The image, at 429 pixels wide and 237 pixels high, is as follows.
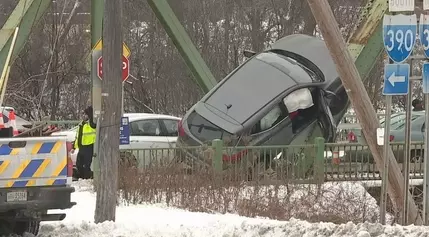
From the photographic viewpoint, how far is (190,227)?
9.80m

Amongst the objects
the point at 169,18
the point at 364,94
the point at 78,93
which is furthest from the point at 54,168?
the point at 78,93

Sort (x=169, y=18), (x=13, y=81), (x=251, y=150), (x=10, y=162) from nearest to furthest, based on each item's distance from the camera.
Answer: (x=10, y=162), (x=251, y=150), (x=169, y=18), (x=13, y=81)

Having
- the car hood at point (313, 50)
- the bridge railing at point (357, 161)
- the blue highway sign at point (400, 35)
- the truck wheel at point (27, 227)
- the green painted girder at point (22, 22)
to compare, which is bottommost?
the truck wheel at point (27, 227)

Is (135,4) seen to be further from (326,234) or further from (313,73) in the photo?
(326,234)

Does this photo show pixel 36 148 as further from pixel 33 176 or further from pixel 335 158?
pixel 335 158

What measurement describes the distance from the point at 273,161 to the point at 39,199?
671 centimetres

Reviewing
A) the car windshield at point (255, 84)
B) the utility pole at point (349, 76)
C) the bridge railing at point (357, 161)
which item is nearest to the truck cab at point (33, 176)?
the utility pole at point (349, 76)

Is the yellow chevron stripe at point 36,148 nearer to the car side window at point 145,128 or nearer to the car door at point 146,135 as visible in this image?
the car door at point 146,135

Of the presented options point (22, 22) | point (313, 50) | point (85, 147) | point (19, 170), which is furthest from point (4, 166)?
point (22, 22)

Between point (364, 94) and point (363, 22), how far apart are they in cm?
599

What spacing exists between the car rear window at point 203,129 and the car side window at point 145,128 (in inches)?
63.5

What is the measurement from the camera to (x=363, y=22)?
15625 mm

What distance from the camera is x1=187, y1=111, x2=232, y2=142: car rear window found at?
16.5 meters

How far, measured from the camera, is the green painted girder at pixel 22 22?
2025 cm
